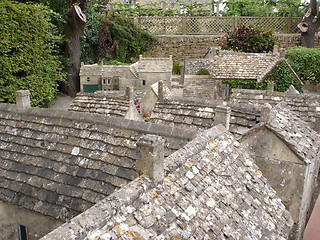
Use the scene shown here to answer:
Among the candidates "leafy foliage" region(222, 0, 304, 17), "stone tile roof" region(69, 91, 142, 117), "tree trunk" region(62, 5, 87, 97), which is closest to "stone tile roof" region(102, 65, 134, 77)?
"tree trunk" region(62, 5, 87, 97)

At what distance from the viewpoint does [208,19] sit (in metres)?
30.6

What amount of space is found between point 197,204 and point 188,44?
27.6m

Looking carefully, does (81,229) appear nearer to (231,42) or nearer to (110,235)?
(110,235)

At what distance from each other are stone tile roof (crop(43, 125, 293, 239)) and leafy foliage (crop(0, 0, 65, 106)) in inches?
428

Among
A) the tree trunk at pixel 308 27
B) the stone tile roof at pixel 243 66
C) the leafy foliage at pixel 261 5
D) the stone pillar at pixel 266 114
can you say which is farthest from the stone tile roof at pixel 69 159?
the leafy foliage at pixel 261 5

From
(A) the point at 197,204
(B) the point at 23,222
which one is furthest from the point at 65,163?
(A) the point at 197,204

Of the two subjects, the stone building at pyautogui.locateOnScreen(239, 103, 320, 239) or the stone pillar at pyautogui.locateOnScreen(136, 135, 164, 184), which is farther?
the stone building at pyautogui.locateOnScreen(239, 103, 320, 239)

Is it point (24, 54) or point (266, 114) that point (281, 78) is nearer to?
point (266, 114)

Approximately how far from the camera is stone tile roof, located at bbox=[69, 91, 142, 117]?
10080 mm

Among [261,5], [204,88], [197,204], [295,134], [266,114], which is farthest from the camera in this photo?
[261,5]

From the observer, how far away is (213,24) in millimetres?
30766

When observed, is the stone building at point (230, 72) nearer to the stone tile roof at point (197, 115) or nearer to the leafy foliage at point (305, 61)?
the leafy foliage at point (305, 61)

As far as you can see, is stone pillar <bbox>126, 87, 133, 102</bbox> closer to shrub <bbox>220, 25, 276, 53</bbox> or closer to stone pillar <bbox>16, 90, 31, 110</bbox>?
stone pillar <bbox>16, 90, 31, 110</bbox>

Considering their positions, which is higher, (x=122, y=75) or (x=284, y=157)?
(x=284, y=157)
